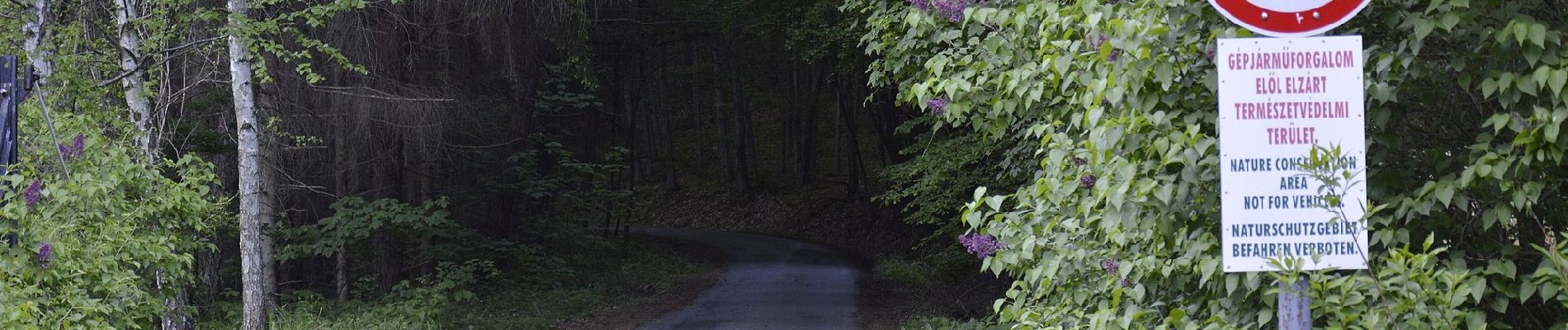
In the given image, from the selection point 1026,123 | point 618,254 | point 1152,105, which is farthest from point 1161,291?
point 618,254

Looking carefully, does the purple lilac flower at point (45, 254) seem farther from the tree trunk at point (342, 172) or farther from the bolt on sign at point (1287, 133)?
the tree trunk at point (342, 172)

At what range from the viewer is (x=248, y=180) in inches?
387

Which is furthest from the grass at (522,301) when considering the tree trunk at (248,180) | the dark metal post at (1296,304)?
the dark metal post at (1296,304)

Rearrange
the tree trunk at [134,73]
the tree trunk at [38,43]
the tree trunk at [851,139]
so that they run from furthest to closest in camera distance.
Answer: the tree trunk at [851,139] → the tree trunk at [134,73] → the tree trunk at [38,43]

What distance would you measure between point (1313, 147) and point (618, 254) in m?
21.9

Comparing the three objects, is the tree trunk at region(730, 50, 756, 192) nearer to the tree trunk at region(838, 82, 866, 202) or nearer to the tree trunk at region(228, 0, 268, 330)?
the tree trunk at region(838, 82, 866, 202)

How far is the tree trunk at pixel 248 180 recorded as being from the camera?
31.9ft

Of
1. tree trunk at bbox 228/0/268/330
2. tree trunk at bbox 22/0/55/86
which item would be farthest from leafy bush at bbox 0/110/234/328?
tree trunk at bbox 228/0/268/330

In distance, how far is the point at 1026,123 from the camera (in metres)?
8.32

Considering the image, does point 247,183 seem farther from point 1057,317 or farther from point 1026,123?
point 1057,317

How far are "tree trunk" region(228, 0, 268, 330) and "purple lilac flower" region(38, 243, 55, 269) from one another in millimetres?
3975

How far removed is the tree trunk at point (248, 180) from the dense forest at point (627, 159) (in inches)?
1.0

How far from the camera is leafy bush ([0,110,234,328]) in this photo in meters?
5.66

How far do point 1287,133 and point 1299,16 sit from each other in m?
0.24
